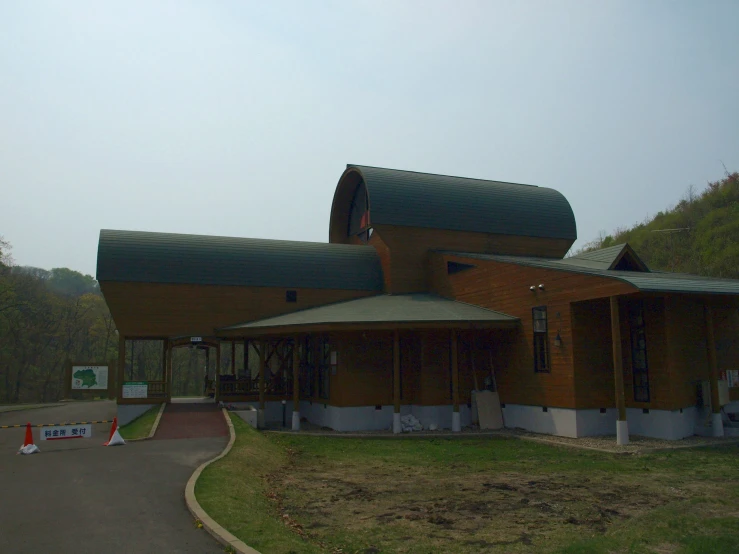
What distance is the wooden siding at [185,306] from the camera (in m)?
22.2

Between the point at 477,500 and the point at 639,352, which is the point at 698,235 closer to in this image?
the point at 639,352

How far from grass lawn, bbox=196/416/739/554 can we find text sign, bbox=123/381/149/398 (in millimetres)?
9445

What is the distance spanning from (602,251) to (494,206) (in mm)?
6310

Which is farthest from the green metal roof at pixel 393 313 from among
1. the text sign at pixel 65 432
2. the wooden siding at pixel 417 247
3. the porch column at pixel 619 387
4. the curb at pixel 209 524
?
the curb at pixel 209 524

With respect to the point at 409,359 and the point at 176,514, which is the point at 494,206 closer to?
the point at 409,359

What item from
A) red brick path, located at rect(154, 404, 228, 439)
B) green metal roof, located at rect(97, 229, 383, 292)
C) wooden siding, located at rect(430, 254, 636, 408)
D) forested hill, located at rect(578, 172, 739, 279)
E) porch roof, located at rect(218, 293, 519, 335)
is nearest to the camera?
red brick path, located at rect(154, 404, 228, 439)

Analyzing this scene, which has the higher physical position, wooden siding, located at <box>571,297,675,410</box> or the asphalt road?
wooden siding, located at <box>571,297,675,410</box>

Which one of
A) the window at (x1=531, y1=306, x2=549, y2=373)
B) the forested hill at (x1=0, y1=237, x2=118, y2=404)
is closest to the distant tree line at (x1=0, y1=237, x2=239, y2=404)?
the forested hill at (x1=0, y1=237, x2=118, y2=404)

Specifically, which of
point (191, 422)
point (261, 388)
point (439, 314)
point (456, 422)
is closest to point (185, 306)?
point (261, 388)

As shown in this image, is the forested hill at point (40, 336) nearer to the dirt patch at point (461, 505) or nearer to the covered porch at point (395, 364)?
the covered porch at point (395, 364)

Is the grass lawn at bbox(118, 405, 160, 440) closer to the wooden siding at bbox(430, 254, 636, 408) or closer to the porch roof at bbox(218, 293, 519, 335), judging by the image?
the porch roof at bbox(218, 293, 519, 335)

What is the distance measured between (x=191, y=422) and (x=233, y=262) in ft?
24.5

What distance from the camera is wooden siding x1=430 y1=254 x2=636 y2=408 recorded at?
53.0 feet

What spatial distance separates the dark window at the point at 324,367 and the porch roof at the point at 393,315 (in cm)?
122
